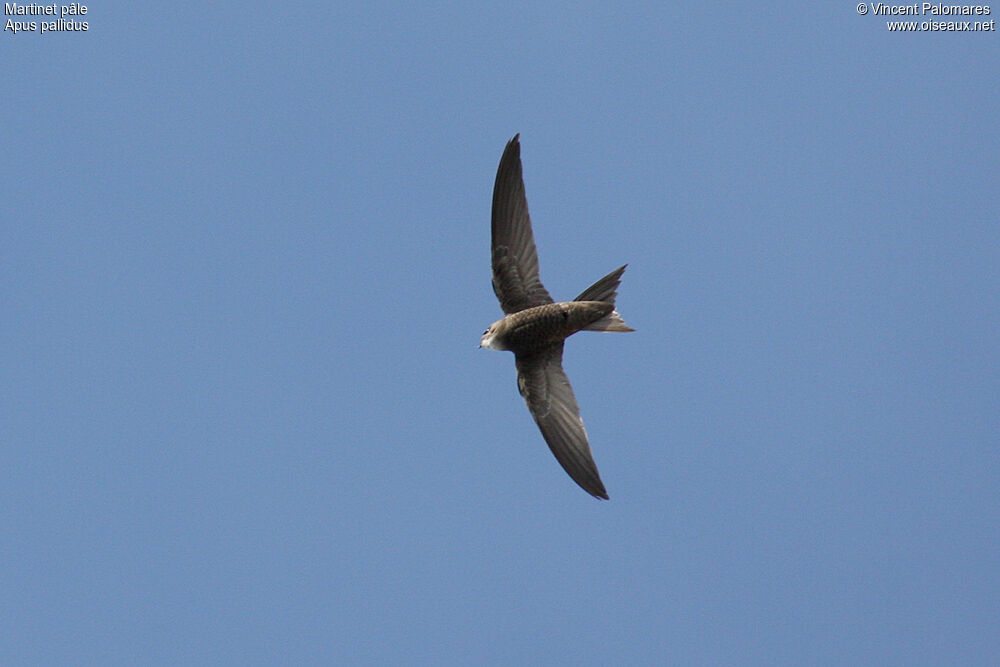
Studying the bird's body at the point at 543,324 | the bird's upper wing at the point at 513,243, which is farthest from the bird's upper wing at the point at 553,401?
the bird's upper wing at the point at 513,243

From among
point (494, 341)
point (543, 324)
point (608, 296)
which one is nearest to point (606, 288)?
point (608, 296)

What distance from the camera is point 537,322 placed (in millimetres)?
10273

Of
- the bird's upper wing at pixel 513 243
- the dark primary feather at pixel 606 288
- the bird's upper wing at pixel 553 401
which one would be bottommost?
the bird's upper wing at pixel 553 401

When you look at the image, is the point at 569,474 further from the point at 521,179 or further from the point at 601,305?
the point at 521,179

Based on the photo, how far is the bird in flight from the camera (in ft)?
33.7

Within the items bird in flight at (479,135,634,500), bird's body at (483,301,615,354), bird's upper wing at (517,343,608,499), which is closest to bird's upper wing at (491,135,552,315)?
bird in flight at (479,135,634,500)

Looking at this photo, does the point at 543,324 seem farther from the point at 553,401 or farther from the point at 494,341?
the point at 553,401

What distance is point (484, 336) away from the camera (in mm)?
10719

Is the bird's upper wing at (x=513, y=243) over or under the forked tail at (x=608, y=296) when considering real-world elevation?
over

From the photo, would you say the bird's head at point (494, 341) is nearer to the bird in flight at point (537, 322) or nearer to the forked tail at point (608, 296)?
the bird in flight at point (537, 322)

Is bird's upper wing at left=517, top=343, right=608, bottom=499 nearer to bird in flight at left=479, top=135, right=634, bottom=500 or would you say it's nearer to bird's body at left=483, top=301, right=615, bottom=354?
bird in flight at left=479, top=135, right=634, bottom=500

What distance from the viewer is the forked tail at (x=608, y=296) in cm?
1027

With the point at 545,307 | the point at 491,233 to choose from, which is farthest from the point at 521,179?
the point at 545,307

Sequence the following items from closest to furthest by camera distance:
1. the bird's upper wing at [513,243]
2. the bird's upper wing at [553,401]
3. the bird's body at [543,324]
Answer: the bird's body at [543,324] → the bird's upper wing at [553,401] → the bird's upper wing at [513,243]
